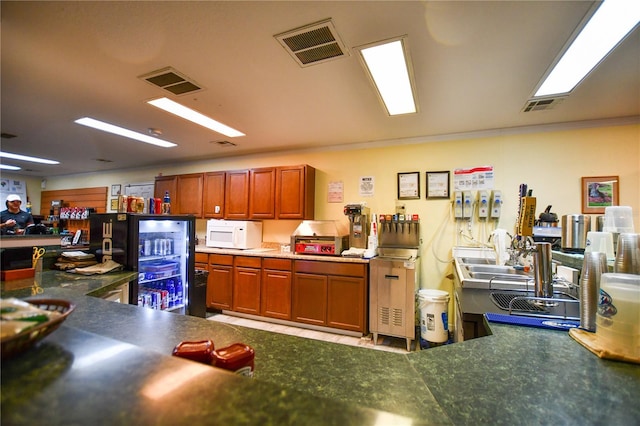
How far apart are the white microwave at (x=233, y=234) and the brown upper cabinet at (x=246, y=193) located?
20 centimetres

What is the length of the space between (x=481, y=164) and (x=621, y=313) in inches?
116

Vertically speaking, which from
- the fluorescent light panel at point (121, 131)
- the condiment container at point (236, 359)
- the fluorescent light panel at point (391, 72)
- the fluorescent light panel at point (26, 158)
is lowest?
the condiment container at point (236, 359)

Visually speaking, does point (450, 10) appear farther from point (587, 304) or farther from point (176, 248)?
point (176, 248)

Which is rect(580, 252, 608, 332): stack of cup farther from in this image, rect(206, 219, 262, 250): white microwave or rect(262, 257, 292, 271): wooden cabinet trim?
rect(206, 219, 262, 250): white microwave

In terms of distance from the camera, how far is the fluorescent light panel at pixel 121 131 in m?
3.28

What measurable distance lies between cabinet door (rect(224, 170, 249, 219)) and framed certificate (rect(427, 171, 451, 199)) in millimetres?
2675

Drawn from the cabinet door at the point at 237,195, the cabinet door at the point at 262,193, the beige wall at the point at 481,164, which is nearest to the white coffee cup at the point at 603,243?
the beige wall at the point at 481,164

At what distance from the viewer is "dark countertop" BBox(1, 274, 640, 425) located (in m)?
0.42

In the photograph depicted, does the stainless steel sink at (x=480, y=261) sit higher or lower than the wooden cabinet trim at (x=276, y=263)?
higher

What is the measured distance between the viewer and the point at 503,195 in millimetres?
3352

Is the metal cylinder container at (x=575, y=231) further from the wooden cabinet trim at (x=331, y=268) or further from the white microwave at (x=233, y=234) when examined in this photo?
the white microwave at (x=233, y=234)

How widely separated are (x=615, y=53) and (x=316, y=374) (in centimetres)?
274

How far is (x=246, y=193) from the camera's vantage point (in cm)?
439

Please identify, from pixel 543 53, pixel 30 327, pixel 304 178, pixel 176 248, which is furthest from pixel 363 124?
pixel 30 327
